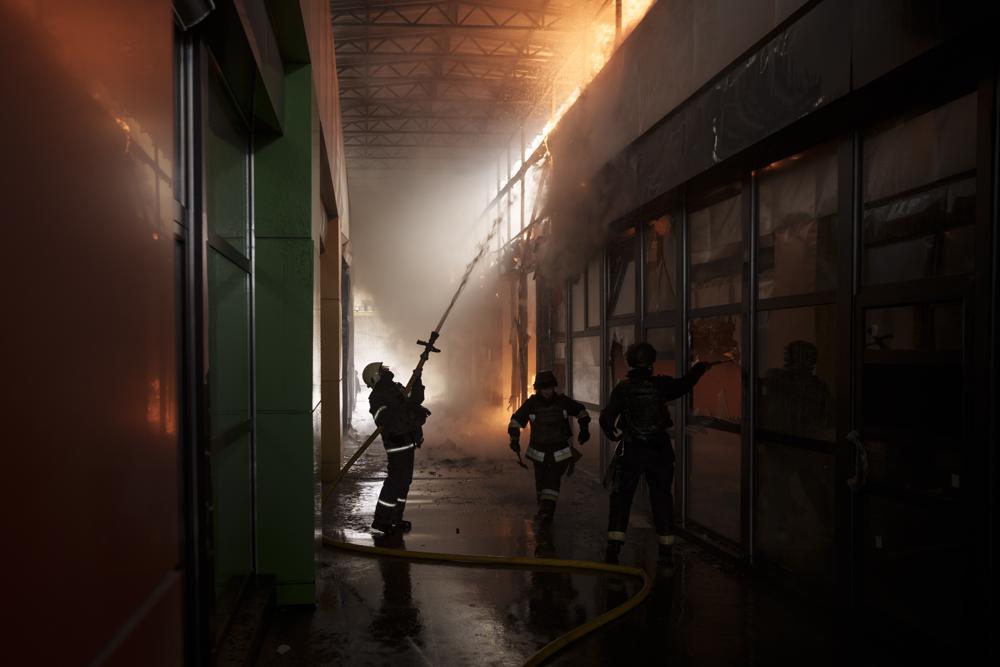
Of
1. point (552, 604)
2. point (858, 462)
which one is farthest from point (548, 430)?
point (858, 462)

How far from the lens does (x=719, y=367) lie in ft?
20.1

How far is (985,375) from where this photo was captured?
3.38 m

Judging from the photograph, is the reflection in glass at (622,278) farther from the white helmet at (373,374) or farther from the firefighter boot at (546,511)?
the white helmet at (373,374)

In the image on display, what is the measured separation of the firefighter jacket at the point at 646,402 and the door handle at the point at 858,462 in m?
1.63

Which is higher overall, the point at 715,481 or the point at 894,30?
the point at 894,30

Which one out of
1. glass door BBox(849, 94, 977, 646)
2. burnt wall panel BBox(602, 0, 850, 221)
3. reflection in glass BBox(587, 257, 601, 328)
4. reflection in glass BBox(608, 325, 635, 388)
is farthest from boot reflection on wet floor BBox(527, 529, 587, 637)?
reflection in glass BBox(587, 257, 601, 328)

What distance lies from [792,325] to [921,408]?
4.10ft

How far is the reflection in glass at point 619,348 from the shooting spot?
8.09 meters

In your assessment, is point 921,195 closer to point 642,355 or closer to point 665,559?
point 642,355

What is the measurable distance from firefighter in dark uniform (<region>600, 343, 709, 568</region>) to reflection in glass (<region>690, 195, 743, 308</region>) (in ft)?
2.26

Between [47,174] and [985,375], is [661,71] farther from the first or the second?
[47,174]

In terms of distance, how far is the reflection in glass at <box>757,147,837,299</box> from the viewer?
183 inches

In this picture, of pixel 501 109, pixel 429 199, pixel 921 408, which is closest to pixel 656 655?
pixel 921 408

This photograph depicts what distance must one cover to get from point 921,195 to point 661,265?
11.1ft
